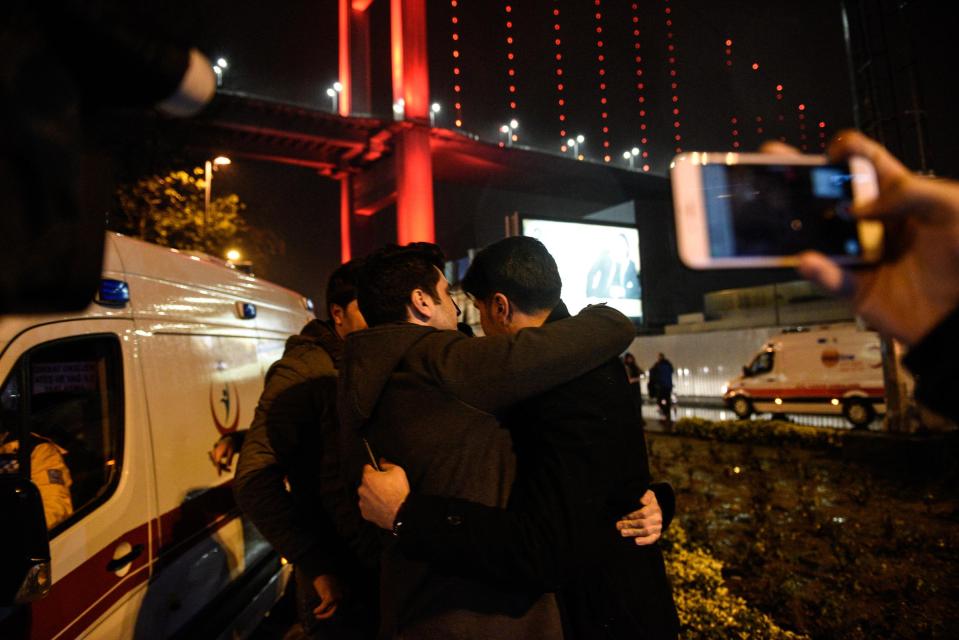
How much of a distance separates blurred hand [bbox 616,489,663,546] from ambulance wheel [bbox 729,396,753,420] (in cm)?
1600

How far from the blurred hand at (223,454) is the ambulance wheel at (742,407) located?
15.4 meters

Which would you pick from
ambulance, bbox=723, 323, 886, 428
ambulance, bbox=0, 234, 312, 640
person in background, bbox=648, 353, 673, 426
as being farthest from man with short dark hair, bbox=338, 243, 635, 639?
ambulance, bbox=723, 323, 886, 428

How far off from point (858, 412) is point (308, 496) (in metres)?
15.0

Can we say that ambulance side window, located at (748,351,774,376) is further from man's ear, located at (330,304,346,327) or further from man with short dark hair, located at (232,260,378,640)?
man with short dark hair, located at (232,260,378,640)

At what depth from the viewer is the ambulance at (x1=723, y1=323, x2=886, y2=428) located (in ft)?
45.0

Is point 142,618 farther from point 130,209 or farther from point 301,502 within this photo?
point 130,209

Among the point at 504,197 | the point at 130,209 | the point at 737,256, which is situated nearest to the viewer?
the point at 737,256

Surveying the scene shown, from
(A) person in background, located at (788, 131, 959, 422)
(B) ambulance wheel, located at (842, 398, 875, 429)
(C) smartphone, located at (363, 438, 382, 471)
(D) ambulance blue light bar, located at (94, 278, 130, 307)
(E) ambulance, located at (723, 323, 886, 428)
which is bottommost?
(B) ambulance wheel, located at (842, 398, 875, 429)

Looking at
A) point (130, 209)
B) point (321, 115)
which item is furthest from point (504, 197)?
point (130, 209)

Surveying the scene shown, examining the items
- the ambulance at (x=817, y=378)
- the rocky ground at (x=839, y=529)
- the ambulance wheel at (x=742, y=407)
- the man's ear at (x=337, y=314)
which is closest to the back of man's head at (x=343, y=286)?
the man's ear at (x=337, y=314)

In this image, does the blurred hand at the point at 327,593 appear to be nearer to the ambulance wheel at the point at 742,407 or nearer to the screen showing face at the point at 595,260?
the screen showing face at the point at 595,260

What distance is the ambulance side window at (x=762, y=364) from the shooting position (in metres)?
16.0

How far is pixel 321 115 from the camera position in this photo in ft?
70.1

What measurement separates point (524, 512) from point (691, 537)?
14.8 ft
